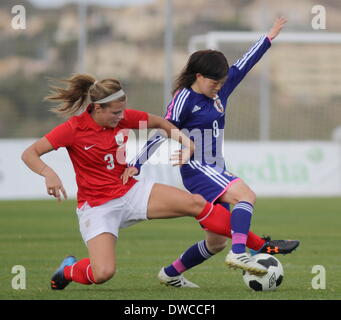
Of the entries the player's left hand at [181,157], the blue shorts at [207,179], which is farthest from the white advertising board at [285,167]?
the player's left hand at [181,157]

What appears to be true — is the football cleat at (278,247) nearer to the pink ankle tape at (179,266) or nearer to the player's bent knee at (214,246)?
the player's bent knee at (214,246)

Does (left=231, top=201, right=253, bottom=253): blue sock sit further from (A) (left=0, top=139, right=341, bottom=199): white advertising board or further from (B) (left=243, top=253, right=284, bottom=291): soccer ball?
(A) (left=0, top=139, right=341, bottom=199): white advertising board

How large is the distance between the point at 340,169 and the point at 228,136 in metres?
4.58

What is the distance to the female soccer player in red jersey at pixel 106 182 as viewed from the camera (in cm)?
768

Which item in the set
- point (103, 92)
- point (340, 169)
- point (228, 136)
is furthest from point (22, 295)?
point (228, 136)

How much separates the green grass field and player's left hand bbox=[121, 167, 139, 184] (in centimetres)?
92

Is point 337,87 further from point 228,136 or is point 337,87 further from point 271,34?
point 271,34

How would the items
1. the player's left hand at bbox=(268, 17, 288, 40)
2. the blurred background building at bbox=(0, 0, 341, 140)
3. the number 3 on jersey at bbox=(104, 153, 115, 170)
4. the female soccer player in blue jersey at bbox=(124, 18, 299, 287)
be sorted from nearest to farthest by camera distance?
the number 3 on jersey at bbox=(104, 153, 115, 170) → the female soccer player in blue jersey at bbox=(124, 18, 299, 287) → the player's left hand at bbox=(268, 17, 288, 40) → the blurred background building at bbox=(0, 0, 341, 140)

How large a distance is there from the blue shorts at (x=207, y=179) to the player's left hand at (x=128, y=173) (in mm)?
554

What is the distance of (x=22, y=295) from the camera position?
766 cm

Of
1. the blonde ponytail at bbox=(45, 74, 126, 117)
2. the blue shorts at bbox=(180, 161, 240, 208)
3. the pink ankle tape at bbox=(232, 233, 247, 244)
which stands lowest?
the pink ankle tape at bbox=(232, 233, 247, 244)

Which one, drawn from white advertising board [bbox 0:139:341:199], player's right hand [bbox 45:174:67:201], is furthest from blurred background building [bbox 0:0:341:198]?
player's right hand [bbox 45:174:67:201]

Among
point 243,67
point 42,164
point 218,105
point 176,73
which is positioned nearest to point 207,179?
point 218,105

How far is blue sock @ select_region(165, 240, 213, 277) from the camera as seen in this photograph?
8.35 meters
